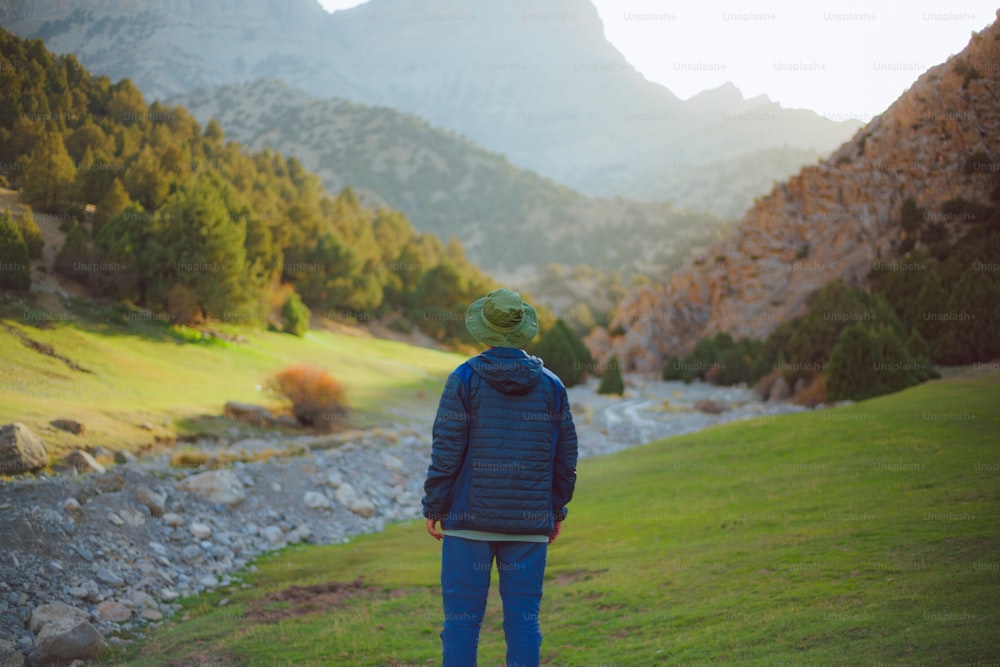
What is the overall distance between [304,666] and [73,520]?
18.7 ft

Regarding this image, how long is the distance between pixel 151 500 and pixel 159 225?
28.2 metres

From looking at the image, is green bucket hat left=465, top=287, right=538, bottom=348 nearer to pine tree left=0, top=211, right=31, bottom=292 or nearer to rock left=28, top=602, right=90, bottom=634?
rock left=28, top=602, right=90, bottom=634

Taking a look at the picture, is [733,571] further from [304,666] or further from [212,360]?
[212,360]

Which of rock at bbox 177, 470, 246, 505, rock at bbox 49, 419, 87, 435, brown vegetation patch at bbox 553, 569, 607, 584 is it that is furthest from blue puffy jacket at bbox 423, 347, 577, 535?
rock at bbox 49, 419, 87, 435

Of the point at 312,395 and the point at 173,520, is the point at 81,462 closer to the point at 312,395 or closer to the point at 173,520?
the point at 173,520

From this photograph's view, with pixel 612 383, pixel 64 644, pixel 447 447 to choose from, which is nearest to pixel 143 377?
pixel 64 644

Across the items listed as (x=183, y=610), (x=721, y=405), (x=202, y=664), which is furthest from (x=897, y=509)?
(x=721, y=405)

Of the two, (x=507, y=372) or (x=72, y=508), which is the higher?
(x=507, y=372)

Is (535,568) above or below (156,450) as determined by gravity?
above

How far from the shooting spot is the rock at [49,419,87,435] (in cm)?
1478

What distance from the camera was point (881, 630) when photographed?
480cm

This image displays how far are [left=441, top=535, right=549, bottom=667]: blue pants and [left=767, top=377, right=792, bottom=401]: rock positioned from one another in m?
31.5

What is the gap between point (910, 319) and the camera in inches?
1168

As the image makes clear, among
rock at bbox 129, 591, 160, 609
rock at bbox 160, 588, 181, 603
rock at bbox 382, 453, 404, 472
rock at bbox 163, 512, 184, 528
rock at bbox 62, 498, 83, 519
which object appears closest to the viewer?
rock at bbox 129, 591, 160, 609
